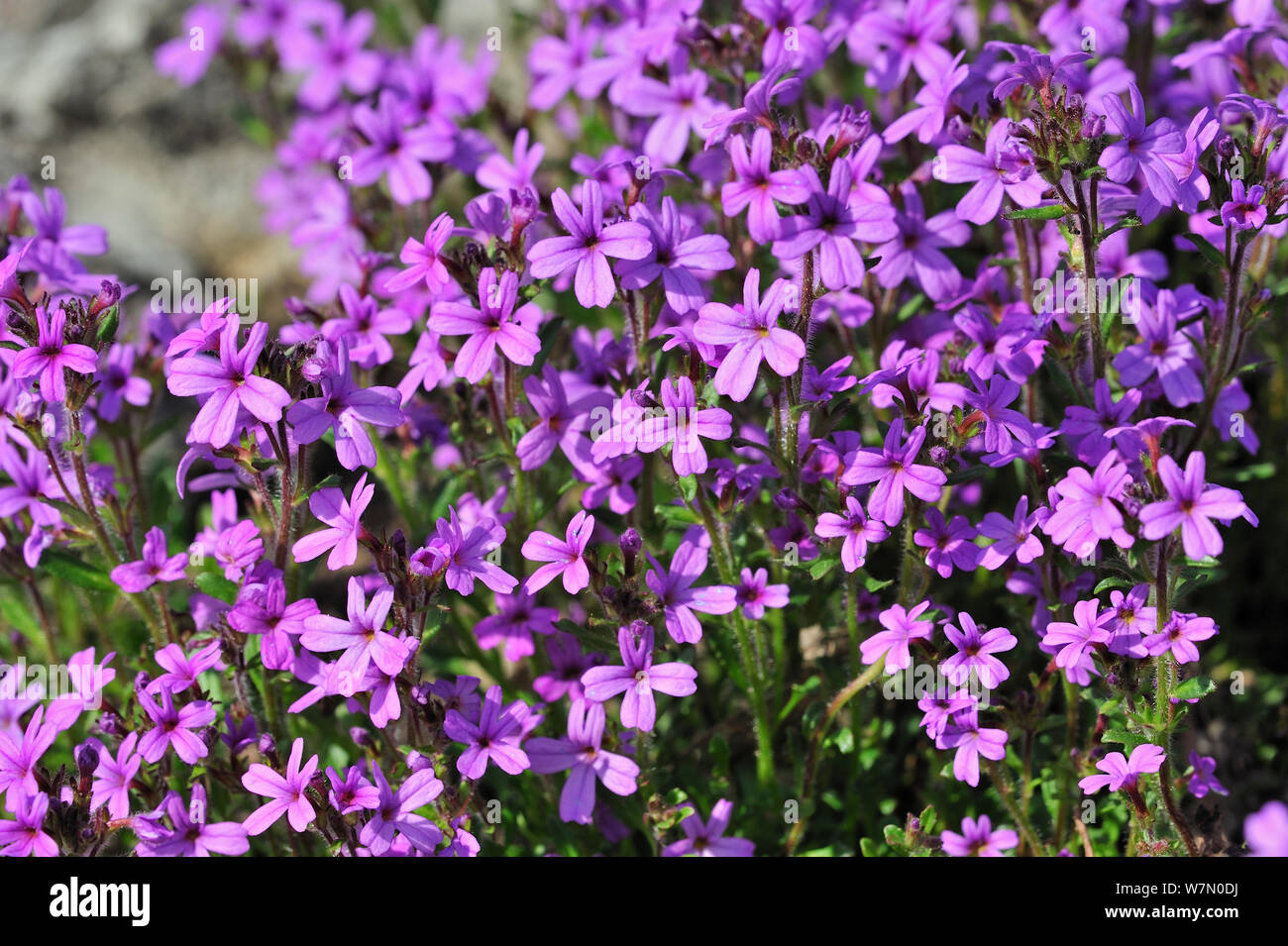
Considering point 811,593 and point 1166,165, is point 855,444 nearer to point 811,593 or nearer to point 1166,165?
point 811,593

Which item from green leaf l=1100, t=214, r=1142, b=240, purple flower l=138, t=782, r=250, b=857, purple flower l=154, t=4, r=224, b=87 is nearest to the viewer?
green leaf l=1100, t=214, r=1142, b=240

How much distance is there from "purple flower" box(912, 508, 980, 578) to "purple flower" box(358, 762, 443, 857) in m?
1.74

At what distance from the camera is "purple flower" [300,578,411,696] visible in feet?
11.9

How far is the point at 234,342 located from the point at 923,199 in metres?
2.82

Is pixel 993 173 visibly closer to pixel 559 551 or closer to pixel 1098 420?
pixel 1098 420

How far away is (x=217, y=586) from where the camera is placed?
413 centimetres

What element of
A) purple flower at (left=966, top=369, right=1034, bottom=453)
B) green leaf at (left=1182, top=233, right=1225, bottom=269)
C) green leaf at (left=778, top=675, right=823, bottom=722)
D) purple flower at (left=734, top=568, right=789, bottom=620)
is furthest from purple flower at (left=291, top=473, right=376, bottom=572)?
green leaf at (left=1182, top=233, right=1225, bottom=269)

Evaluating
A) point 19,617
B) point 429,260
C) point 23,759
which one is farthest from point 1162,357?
point 19,617

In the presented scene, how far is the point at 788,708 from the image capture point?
14.4 feet

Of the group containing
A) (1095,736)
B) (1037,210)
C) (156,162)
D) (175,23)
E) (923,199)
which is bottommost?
(1095,736)

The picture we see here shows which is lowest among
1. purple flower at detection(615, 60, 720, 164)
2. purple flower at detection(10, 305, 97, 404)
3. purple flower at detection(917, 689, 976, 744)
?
purple flower at detection(917, 689, 976, 744)

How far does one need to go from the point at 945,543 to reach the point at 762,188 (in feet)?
4.39

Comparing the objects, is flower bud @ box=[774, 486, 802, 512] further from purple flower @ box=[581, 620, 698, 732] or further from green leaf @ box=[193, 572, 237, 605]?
green leaf @ box=[193, 572, 237, 605]
